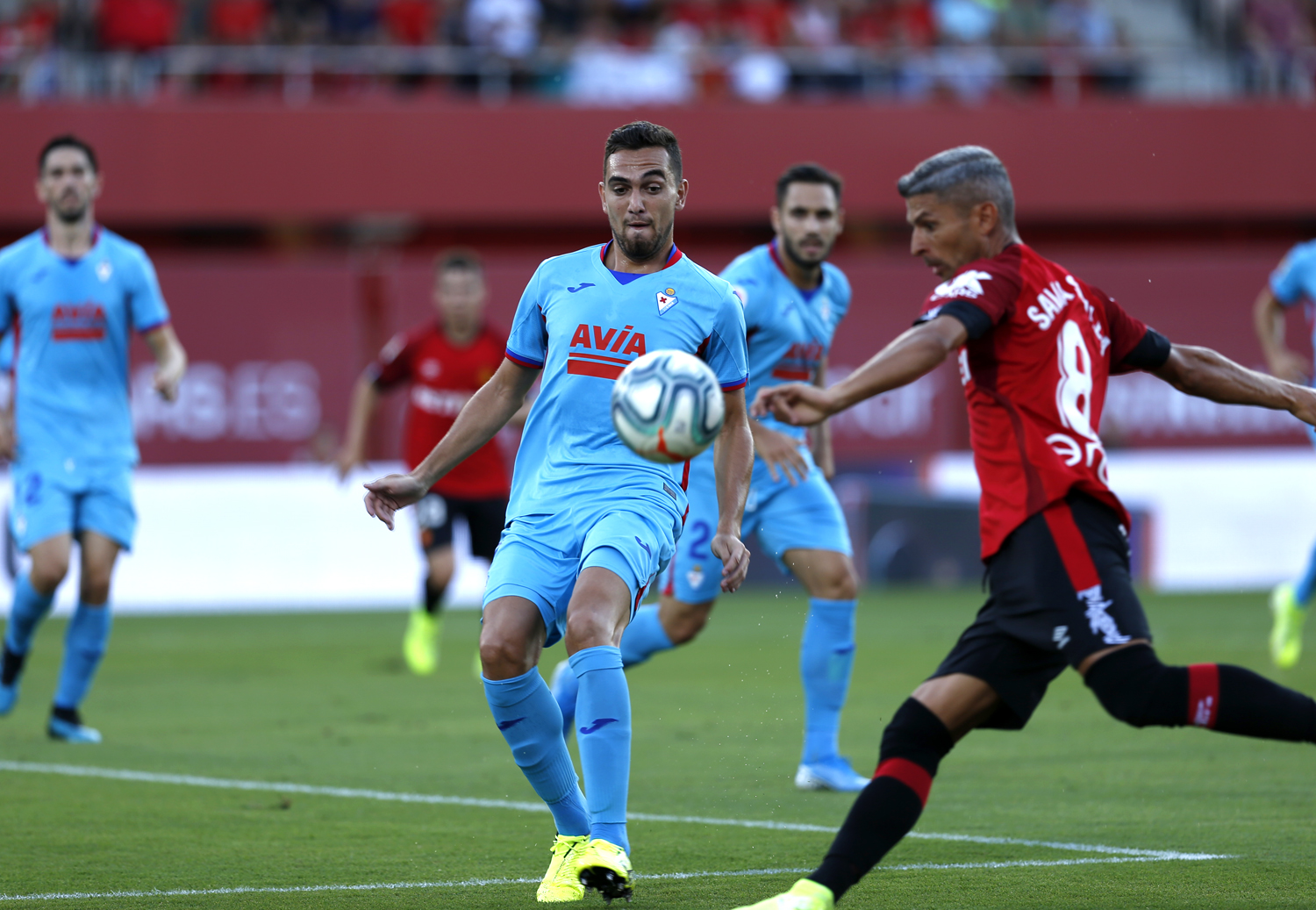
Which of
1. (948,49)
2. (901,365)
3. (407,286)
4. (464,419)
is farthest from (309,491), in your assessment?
(901,365)

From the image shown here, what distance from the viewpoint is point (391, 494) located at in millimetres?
5414

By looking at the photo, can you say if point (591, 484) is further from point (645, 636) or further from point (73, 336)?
point (73, 336)

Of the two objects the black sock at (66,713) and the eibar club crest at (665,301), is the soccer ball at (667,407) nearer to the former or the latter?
the eibar club crest at (665,301)

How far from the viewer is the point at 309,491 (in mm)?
17672

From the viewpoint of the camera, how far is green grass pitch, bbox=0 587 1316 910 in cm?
538

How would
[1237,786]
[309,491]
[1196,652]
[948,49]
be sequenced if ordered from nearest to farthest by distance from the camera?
[1237,786] → [1196,652] → [309,491] → [948,49]

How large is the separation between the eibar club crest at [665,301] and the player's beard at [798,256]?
8.67 ft

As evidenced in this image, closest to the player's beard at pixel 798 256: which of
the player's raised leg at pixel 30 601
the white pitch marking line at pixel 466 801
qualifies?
the white pitch marking line at pixel 466 801

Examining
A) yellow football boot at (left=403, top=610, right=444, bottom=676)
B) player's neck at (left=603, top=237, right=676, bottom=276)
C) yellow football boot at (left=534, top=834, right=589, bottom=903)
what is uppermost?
player's neck at (left=603, top=237, right=676, bottom=276)

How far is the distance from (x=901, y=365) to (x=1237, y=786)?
366 centimetres

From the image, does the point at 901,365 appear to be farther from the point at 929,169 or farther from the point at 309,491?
the point at 309,491

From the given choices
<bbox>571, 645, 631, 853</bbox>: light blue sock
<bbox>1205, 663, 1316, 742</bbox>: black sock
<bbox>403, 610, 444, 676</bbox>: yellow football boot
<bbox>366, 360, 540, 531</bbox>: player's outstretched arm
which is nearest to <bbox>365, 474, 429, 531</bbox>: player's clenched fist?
<bbox>366, 360, 540, 531</bbox>: player's outstretched arm

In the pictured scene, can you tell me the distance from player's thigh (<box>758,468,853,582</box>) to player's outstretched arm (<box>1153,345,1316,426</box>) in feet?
9.13

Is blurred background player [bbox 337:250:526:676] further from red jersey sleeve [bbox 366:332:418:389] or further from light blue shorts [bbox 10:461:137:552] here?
light blue shorts [bbox 10:461:137:552]
